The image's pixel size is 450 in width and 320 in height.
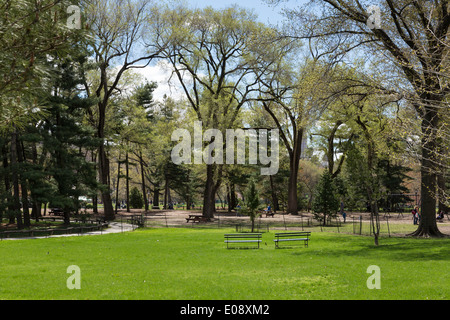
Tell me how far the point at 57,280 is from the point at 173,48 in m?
31.0

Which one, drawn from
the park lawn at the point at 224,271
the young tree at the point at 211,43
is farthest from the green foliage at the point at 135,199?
the park lawn at the point at 224,271

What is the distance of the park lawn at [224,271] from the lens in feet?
31.3

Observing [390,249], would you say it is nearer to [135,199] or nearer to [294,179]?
[294,179]

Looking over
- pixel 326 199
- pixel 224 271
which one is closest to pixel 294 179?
pixel 326 199

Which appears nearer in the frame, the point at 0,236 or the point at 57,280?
the point at 57,280

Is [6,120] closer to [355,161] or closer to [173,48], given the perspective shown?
[355,161]

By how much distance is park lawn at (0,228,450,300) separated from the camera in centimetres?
955

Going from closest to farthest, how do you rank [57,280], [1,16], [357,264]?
→ [1,16] → [57,280] → [357,264]

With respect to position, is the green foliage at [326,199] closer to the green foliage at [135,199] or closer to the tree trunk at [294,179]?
the tree trunk at [294,179]

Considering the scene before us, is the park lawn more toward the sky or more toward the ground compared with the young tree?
more toward the ground

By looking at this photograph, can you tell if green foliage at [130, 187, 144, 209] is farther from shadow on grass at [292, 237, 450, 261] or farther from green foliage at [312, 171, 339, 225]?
shadow on grass at [292, 237, 450, 261]

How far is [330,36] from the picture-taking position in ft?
73.0

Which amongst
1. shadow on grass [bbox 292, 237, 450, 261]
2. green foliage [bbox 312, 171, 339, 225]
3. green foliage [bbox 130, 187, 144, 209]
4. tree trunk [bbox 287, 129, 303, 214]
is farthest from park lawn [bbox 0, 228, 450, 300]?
green foliage [bbox 130, 187, 144, 209]
